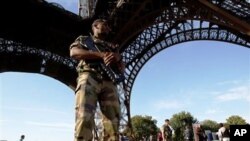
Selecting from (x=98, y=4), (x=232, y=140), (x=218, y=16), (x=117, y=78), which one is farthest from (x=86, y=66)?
(x=98, y=4)

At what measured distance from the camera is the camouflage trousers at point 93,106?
4328 mm

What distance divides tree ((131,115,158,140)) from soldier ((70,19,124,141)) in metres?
86.3

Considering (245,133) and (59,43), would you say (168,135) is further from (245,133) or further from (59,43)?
(59,43)

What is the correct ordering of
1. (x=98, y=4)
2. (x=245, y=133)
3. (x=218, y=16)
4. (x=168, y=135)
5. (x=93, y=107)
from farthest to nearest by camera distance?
(x=98, y=4) < (x=218, y=16) < (x=168, y=135) < (x=245, y=133) < (x=93, y=107)

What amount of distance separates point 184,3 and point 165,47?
283 inches

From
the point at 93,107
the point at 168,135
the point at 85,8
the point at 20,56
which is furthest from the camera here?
the point at 20,56

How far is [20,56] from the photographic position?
3269cm

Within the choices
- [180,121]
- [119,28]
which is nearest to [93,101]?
[119,28]

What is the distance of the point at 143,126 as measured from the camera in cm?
9325

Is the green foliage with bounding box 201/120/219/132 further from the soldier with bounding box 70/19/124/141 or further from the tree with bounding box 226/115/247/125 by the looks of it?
the soldier with bounding box 70/19/124/141

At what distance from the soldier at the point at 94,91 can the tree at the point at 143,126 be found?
283ft

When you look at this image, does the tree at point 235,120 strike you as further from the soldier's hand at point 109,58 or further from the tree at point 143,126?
the soldier's hand at point 109,58

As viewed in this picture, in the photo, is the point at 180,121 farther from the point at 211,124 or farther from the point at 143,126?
the point at 211,124

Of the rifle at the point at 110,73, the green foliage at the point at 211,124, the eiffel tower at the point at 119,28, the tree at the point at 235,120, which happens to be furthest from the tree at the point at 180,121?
the rifle at the point at 110,73
